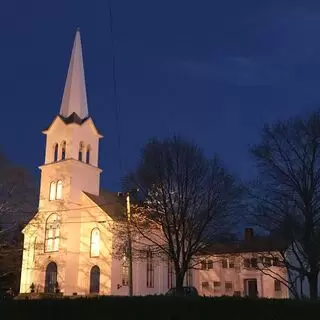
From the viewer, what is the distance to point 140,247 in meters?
47.7

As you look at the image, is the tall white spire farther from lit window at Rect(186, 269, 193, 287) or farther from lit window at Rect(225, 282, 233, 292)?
lit window at Rect(225, 282, 233, 292)

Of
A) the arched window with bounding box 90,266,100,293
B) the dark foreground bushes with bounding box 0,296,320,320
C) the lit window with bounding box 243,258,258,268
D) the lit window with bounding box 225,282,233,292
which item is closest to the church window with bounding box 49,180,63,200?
the arched window with bounding box 90,266,100,293

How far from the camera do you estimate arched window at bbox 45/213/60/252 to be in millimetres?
52938

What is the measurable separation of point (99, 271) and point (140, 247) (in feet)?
19.0

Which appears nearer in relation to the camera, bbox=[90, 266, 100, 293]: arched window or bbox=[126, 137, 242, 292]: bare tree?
bbox=[126, 137, 242, 292]: bare tree

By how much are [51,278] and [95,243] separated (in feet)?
19.1

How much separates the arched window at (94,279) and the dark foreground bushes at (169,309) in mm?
37294

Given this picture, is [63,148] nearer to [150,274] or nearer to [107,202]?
[107,202]

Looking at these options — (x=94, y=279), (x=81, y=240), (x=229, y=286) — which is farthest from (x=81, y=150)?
(x=229, y=286)

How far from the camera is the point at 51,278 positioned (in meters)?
52.0

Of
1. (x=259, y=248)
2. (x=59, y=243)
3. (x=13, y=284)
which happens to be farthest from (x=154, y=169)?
(x=13, y=284)

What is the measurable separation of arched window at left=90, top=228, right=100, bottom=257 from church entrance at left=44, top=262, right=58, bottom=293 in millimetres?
4134

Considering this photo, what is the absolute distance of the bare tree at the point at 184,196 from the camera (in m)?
37.4

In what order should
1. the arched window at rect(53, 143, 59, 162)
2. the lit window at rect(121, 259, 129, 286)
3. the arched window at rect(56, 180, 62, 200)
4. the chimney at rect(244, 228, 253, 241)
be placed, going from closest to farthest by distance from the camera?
1. the lit window at rect(121, 259, 129, 286)
2. the arched window at rect(56, 180, 62, 200)
3. the arched window at rect(53, 143, 59, 162)
4. the chimney at rect(244, 228, 253, 241)
